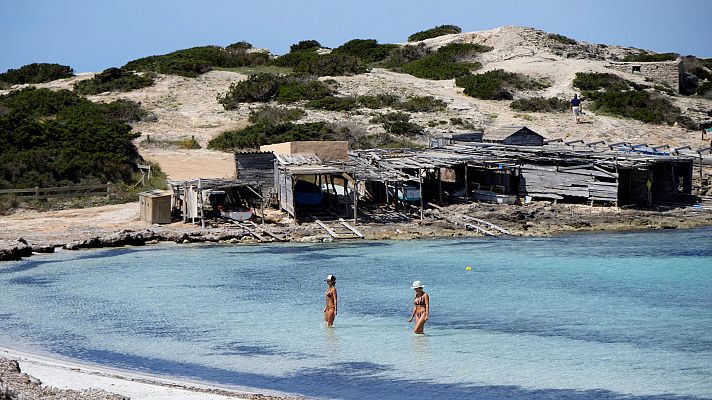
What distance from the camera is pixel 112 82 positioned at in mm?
59156

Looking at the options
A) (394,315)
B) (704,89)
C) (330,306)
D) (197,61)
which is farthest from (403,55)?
(330,306)

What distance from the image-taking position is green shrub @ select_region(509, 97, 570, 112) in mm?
53469

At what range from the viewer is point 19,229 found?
108 feet

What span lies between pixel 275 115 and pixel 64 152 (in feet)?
46.5

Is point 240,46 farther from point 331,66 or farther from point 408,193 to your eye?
point 408,193

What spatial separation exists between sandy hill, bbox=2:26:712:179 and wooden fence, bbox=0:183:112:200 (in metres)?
3.63

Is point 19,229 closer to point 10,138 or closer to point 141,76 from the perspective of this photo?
Answer: point 10,138

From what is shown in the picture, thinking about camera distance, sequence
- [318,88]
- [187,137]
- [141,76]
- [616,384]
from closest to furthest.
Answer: [616,384]
[187,137]
[318,88]
[141,76]

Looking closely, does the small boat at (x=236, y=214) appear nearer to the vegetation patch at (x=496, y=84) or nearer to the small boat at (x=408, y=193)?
the small boat at (x=408, y=193)

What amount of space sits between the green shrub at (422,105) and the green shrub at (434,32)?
26.4m

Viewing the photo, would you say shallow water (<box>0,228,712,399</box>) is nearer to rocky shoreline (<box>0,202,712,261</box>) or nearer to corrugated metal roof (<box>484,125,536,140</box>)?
rocky shoreline (<box>0,202,712,261</box>)

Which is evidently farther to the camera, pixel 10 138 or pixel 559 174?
pixel 10 138

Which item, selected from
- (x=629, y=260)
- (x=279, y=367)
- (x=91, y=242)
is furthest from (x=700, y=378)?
(x=91, y=242)

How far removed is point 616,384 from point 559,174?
21350 mm
